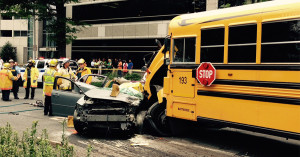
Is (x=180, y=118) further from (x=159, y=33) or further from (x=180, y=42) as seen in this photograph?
(x=159, y=33)

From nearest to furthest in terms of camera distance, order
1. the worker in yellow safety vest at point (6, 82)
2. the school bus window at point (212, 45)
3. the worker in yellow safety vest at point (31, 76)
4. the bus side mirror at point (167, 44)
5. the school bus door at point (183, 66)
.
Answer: the school bus window at point (212, 45), the school bus door at point (183, 66), the bus side mirror at point (167, 44), the worker in yellow safety vest at point (6, 82), the worker in yellow safety vest at point (31, 76)

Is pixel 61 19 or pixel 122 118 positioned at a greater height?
pixel 61 19

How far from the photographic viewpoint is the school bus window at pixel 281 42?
16.6 ft

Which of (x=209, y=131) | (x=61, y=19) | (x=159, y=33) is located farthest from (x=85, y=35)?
(x=209, y=131)

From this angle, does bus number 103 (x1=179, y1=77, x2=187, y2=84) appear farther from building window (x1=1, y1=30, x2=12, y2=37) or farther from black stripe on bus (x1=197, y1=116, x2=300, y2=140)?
building window (x1=1, y1=30, x2=12, y2=37)

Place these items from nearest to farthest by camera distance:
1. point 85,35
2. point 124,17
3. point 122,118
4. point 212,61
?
point 212,61 < point 122,118 < point 124,17 < point 85,35

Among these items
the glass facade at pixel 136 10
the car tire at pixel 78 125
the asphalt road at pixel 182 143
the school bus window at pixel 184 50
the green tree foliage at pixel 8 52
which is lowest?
the asphalt road at pixel 182 143

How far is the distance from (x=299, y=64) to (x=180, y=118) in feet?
9.61

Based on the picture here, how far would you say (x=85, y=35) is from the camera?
33344 mm

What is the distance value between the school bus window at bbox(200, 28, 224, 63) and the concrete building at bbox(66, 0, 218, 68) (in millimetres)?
18881

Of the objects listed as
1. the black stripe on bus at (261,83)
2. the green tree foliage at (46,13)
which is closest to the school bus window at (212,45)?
the black stripe on bus at (261,83)

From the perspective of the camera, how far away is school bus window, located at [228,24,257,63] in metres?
5.63

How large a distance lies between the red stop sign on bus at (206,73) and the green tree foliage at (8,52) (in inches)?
1748

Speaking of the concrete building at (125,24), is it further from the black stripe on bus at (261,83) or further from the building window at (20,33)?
the black stripe on bus at (261,83)
